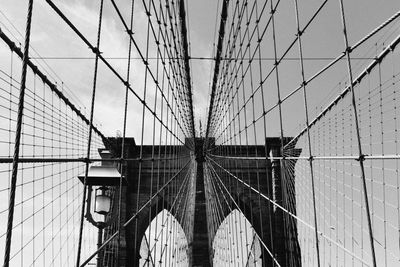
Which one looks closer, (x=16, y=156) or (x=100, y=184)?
(x=16, y=156)

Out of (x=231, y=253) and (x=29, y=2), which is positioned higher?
(x=29, y=2)

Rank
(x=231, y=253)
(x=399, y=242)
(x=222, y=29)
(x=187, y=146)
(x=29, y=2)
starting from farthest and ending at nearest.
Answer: (x=187, y=146) < (x=231, y=253) < (x=222, y=29) < (x=399, y=242) < (x=29, y=2)

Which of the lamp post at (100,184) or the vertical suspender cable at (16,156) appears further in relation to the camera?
the lamp post at (100,184)

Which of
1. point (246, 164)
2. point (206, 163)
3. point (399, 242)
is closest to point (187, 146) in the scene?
point (206, 163)

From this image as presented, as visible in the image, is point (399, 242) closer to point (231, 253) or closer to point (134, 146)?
point (231, 253)

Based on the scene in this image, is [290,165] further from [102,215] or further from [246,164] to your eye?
[102,215]

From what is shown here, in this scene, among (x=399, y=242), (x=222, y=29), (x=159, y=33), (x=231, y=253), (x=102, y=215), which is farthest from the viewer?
(x=231, y=253)

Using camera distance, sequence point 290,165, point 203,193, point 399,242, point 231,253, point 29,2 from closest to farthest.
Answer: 1. point 29,2
2. point 399,242
3. point 231,253
4. point 203,193
5. point 290,165

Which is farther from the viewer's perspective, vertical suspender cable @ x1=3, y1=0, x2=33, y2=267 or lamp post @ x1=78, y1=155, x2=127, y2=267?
lamp post @ x1=78, y1=155, x2=127, y2=267

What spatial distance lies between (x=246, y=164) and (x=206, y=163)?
3.89ft

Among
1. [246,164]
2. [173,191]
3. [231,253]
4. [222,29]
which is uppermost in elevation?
[222,29]

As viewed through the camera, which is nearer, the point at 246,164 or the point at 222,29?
the point at 222,29

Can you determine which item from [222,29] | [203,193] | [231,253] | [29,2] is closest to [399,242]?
[29,2]

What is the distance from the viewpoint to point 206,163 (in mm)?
12734
